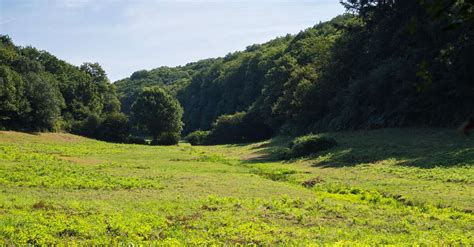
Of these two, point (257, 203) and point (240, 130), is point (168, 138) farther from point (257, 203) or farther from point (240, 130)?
point (257, 203)

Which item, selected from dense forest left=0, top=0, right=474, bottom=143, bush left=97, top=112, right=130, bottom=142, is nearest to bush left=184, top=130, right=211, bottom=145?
dense forest left=0, top=0, right=474, bottom=143

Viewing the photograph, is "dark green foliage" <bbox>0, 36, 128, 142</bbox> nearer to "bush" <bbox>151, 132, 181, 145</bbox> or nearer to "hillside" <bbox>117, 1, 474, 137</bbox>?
"bush" <bbox>151, 132, 181, 145</bbox>

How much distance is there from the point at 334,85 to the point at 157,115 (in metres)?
36.0

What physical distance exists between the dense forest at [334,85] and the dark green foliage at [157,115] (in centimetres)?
319

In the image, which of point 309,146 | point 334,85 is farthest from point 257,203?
point 334,85

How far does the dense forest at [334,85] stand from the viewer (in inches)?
1949

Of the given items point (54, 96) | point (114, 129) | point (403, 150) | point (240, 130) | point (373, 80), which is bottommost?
point (403, 150)

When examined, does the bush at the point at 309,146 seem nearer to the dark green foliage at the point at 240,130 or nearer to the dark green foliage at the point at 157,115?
the dark green foliage at the point at 157,115

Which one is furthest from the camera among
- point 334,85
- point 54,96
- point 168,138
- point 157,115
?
point 157,115

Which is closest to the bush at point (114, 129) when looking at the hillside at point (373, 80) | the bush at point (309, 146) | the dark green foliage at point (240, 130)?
the dark green foliage at point (240, 130)

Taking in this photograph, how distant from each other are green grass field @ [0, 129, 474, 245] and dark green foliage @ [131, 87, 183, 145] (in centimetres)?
→ 5212

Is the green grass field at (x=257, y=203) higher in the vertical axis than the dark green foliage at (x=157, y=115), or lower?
lower

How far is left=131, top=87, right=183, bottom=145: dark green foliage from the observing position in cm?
9319

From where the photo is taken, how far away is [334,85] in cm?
7388
